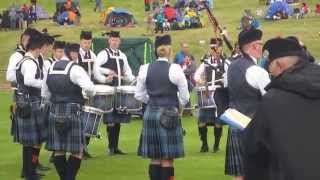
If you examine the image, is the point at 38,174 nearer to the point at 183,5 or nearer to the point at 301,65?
the point at 301,65

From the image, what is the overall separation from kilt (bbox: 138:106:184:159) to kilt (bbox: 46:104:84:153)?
76 centimetres

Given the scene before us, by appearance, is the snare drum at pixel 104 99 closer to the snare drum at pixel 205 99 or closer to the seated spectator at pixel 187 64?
the snare drum at pixel 205 99

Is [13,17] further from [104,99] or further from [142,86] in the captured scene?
[142,86]

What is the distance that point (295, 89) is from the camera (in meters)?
3.24

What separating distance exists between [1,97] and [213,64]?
985 centimetres

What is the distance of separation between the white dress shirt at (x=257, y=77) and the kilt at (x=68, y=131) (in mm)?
2497

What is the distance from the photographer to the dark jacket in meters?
3.18

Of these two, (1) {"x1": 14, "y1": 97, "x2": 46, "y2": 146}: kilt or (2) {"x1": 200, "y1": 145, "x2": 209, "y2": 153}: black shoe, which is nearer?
(1) {"x1": 14, "y1": 97, "x2": 46, "y2": 146}: kilt

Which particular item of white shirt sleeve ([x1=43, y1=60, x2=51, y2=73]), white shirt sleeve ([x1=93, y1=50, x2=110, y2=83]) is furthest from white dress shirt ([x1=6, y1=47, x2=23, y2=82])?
white shirt sleeve ([x1=93, y1=50, x2=110, y2=83])

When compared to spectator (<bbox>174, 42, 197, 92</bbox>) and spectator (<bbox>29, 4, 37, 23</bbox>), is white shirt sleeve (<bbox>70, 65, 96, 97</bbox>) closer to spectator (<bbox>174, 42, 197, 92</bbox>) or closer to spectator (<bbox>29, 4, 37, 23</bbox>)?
spectator (<bbox>174, 42, 197, 92</bbox>)

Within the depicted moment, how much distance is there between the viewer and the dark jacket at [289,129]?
318 centimetres

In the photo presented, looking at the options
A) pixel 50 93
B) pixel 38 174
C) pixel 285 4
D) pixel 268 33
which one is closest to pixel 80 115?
pixel 50 93

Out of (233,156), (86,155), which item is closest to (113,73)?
(86,155)

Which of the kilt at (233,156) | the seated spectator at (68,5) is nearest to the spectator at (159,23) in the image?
the seated spectator at (68,5)
